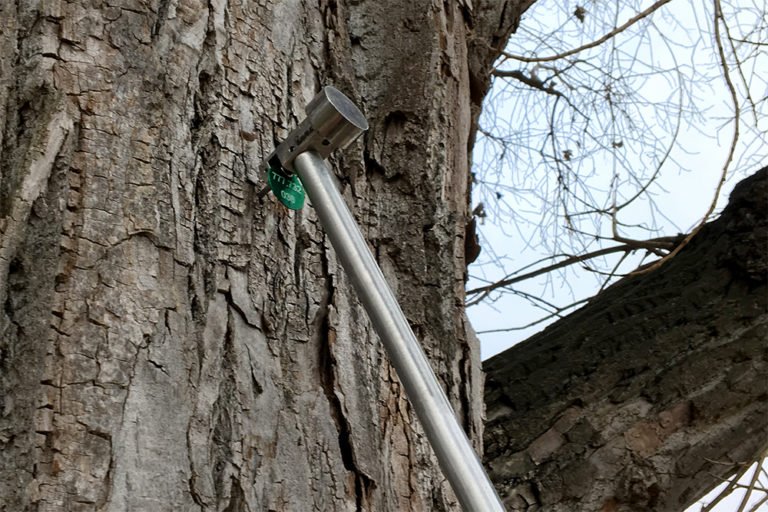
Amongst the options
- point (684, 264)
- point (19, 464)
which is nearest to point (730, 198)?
point (684, 264)

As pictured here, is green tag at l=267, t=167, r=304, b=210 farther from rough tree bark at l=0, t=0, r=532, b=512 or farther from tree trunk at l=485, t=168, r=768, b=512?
tree trunk at l=485, t=168, r=768, b=512

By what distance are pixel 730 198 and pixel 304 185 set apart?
3.46 feet

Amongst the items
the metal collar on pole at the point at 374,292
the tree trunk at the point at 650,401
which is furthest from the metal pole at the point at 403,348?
the tree trunk at the point at 650,401

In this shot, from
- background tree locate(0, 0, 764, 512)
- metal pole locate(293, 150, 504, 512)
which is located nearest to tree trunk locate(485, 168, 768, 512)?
background tree locate(0, 0, 764, 512)

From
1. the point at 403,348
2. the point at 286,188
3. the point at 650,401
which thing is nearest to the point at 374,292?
the point at 403,348

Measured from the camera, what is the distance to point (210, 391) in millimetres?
933

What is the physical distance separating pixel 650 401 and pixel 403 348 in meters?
0.76

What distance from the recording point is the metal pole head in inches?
39.2

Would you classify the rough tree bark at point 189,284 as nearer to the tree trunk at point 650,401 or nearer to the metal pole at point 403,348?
the metal pole at point 403,348

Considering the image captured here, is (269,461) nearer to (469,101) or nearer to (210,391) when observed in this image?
(210,391)

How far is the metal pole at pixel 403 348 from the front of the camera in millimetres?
854

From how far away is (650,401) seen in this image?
1.54m

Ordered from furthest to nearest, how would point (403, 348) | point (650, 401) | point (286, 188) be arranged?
point (650, 401) → point (286, 188) → point (403, 348)

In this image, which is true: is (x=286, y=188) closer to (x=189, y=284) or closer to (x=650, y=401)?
(x=189, y=284)
